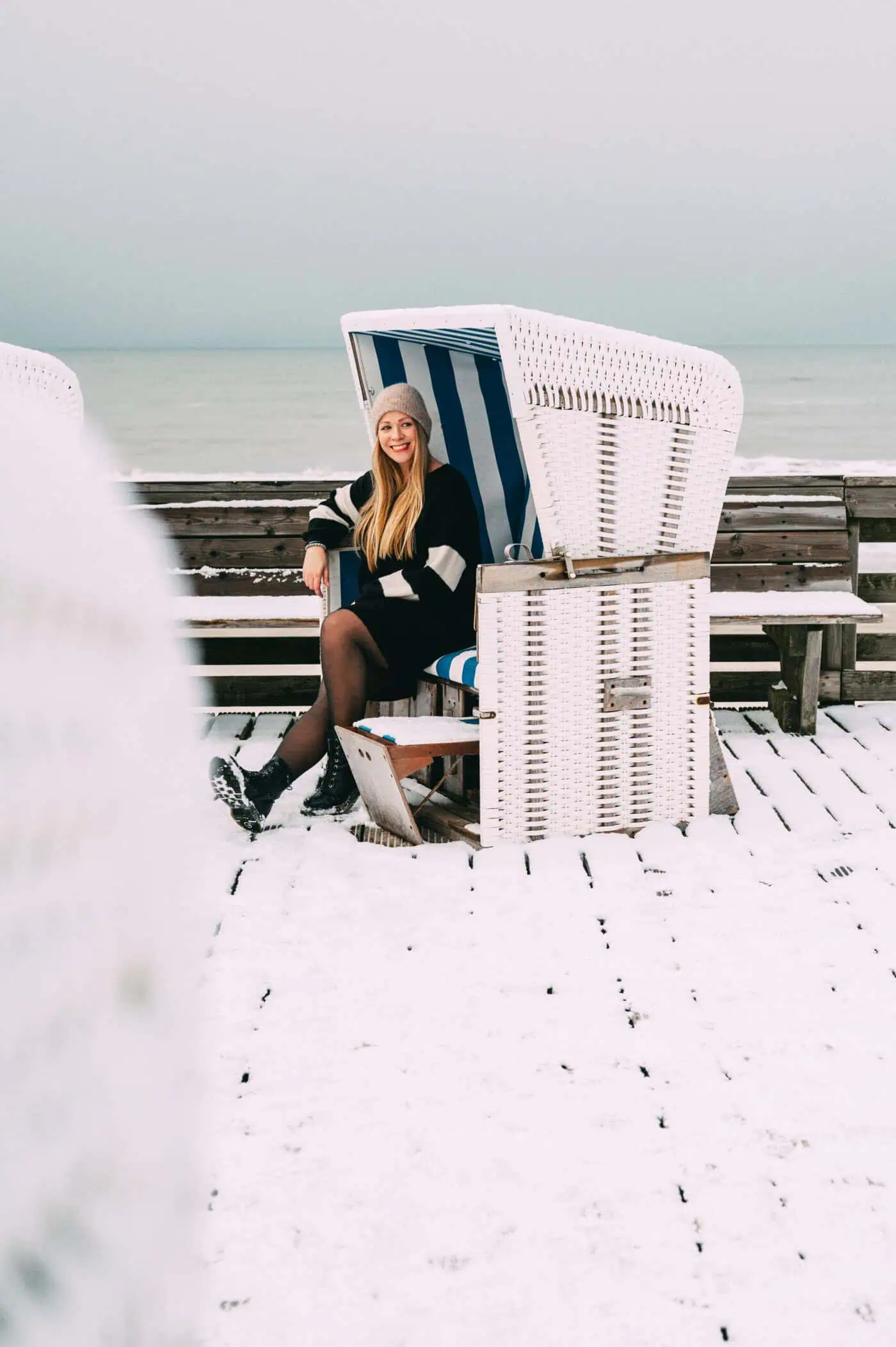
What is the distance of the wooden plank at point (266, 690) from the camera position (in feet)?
17.9

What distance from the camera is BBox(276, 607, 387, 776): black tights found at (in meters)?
3.93

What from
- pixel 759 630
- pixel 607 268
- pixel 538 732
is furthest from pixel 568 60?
pixel 538 732

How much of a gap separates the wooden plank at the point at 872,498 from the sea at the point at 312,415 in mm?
7688

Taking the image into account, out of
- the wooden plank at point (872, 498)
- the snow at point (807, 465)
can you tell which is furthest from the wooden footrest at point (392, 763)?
the snow at point (807, 465)

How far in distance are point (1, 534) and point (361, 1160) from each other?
185 cm

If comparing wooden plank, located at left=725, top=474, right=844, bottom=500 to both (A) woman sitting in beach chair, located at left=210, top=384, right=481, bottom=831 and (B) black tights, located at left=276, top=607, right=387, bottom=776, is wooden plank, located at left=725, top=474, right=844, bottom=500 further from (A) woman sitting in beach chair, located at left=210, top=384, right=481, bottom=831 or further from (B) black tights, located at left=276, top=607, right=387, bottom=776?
(B) black tights, located at left=276, top=607, right=387, bottom=776

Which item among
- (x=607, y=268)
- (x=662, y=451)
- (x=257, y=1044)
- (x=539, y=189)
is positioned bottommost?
(x=257, y=1044)

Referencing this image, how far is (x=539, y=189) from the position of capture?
35469mm

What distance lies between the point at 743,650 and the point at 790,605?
2.03 feet

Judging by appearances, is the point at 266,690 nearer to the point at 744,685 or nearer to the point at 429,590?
the point at 429,590

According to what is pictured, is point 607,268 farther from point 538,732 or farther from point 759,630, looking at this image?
point 538,732

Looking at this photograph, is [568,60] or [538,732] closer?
[538,732]

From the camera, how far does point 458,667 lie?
3.88 meters

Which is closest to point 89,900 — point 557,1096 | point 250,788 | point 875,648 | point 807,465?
point 557,1096
